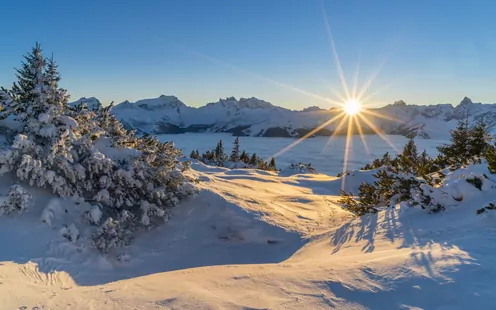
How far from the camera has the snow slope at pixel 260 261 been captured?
432 centimetres

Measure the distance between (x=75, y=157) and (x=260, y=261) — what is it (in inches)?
291

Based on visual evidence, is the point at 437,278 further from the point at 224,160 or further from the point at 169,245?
the point at 224,160

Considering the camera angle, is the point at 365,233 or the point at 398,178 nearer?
the point at 365,233

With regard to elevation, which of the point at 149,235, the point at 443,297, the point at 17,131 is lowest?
the point at 149,235

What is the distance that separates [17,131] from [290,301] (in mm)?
11584

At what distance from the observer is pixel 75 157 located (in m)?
10.3

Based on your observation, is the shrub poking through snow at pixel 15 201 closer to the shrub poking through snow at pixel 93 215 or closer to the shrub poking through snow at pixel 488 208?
the shrub poking through snow at pixel 93 215

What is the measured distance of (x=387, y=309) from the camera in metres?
3.88

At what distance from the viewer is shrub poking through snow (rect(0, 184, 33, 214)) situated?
8.34m

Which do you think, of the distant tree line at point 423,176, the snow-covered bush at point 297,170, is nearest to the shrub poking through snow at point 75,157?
the distant tree line at point 423,176

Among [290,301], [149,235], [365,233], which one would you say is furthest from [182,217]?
[290,301]

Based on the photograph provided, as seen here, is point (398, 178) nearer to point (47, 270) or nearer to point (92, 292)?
point (92, 292)

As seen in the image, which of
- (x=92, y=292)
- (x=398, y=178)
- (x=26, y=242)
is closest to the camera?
(x=92, y=292)

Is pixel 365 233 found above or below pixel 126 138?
below
